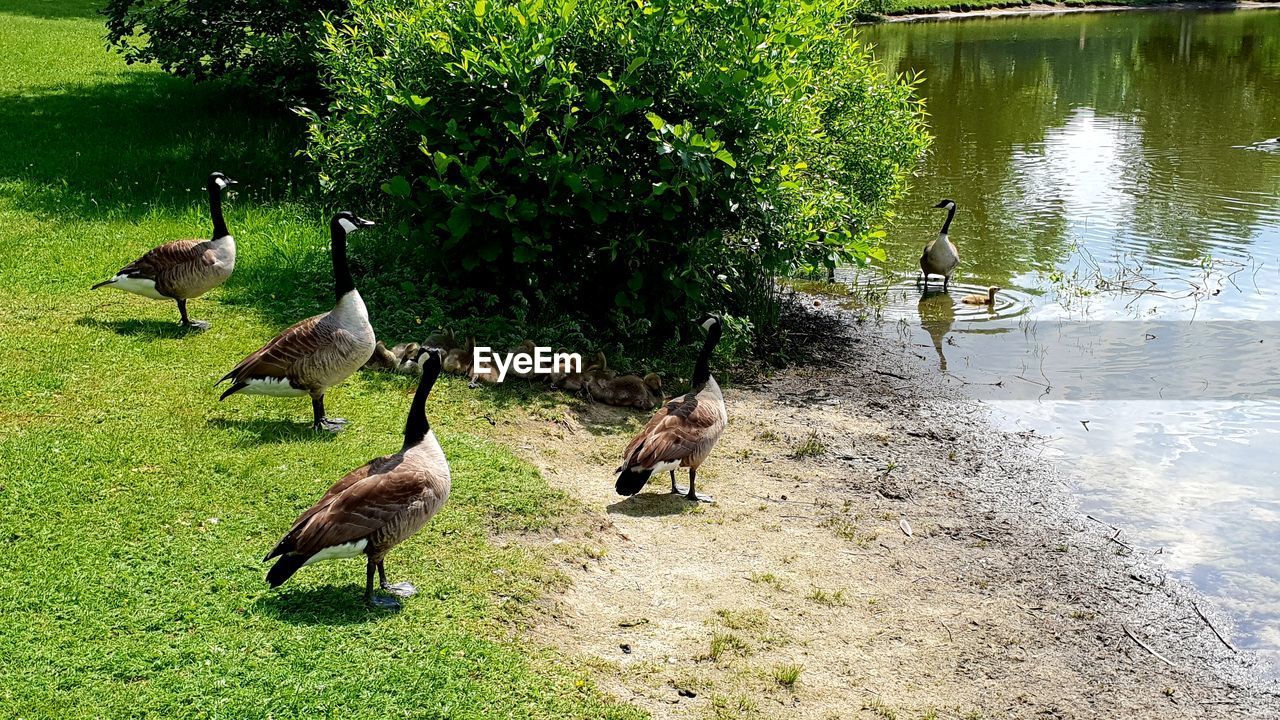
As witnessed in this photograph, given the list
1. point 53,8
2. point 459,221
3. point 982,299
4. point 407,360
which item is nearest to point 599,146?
point 459,221

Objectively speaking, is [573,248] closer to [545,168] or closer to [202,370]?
[545,168]

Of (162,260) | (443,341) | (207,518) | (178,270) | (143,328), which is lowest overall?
(207,518)

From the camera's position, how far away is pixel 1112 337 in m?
14.8

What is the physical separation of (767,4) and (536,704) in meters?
8.60

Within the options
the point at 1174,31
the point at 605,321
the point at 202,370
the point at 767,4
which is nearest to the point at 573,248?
the point at 605,321

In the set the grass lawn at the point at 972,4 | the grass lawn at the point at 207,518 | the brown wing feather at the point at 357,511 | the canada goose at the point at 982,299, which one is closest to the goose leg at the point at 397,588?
the grass lawn at the point at 207,518

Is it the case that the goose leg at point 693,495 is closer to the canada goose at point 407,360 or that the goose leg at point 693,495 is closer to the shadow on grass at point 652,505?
the shadow on grass at point 652,505

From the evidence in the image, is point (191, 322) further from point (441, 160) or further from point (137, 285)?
point (441, 160)

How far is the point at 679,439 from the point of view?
927 cm

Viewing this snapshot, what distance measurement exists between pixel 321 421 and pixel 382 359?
180 centimetres

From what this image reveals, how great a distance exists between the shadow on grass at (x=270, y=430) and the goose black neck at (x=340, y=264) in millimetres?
1251

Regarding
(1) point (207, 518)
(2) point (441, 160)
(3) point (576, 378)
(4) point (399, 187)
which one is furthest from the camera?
(4) point (399, 187)

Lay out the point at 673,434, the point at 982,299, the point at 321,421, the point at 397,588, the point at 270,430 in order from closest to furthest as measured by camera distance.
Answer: the point at 397,588 < the point at 673,434 < the point at 270,430 < the point at 321,421 < the point at 982,299

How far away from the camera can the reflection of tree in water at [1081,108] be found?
19812 millimetres
